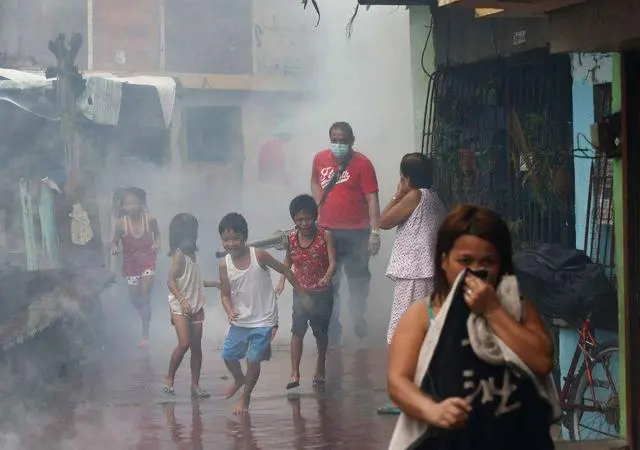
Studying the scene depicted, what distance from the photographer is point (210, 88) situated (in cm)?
2509

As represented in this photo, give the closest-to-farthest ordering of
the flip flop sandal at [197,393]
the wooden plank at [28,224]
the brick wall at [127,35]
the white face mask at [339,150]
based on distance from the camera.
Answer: the flip flop sandal at [197,393], the white face mask at [339,150], the wooden plank at [28,224], the brick wall at [127,35]

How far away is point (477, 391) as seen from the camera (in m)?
3.28

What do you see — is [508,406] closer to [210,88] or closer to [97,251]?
[97,251]

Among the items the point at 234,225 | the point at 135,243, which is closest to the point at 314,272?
the point at 234,225

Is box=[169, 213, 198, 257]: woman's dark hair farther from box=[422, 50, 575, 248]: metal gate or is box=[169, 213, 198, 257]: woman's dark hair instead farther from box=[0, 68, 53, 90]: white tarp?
box=[0, 68, 53, 90]: white tarp

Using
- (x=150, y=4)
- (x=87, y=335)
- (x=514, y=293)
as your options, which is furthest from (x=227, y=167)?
(x=514, y=293)

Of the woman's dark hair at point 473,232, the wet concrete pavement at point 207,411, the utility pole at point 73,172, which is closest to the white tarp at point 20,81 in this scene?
the utility pole at point 73,172

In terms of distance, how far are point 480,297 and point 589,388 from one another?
443 centimetres

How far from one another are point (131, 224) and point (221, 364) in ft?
9.67

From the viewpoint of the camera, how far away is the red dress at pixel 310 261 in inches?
393

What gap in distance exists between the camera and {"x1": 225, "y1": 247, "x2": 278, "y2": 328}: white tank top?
917 centimetres

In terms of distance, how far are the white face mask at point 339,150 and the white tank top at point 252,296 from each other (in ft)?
8.93

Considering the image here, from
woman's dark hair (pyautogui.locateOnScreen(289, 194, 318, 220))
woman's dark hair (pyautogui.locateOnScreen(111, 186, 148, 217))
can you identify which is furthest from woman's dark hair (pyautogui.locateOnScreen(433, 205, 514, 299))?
woman's dark hair (pyautogui.locateOnScreen(111, 186, 148, 217))

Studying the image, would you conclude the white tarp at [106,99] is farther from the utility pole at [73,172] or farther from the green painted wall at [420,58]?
the green painted wall at [420,58]
